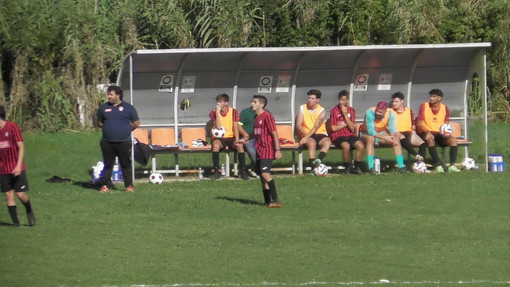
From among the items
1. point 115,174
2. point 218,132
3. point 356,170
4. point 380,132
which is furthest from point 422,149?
point 115,174

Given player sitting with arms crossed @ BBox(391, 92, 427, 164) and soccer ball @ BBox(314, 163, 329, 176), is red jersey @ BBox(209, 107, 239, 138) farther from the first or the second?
player sitting with arms crossed @ BBox(391, 92, 427, 164)

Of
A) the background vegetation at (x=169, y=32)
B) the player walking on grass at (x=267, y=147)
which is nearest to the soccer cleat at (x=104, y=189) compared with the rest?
the player walking on grass at (x=267, y=147)

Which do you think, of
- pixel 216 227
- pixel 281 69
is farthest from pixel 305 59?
pixel 216 227

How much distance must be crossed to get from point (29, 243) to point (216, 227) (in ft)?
8.74

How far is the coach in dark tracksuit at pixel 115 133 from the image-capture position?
19156mm

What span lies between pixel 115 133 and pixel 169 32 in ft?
33.1

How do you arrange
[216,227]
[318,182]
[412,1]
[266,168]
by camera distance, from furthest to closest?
[412,1], [318,182], [266,168], [216,227]

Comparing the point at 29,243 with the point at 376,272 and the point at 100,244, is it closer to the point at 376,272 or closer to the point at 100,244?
the point at 100,244

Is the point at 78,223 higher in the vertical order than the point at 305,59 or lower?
lower

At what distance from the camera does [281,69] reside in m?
22.6

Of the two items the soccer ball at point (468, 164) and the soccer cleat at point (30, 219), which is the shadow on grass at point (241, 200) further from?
the soccer ball at point (468, 164)

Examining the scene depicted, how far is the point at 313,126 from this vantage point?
21.3m

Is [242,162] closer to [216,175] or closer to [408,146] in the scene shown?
[216,175]

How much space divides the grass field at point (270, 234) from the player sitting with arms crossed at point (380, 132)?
588 millimetres
